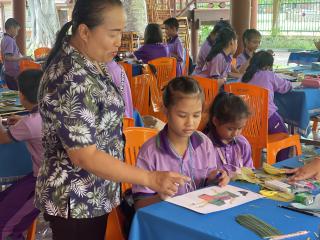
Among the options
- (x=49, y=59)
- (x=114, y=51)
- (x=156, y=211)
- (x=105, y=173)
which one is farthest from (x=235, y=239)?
(x=49, y=59)

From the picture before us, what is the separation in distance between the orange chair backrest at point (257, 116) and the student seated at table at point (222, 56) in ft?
5.08

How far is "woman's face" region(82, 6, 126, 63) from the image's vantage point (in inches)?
67.7

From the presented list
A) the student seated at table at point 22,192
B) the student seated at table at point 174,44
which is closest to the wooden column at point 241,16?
the student seated at table at point 174,44

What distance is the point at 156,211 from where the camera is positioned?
1831 millimetres

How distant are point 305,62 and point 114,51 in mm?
7271

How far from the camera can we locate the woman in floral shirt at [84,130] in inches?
65.2

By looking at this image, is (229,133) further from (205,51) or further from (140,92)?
(205,51)

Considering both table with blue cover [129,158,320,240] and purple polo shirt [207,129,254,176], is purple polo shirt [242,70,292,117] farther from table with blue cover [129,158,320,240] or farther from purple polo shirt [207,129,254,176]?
table with blue cover [129,158,320,240]

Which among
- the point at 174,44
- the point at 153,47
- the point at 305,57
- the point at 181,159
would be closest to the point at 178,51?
the point at 174,44

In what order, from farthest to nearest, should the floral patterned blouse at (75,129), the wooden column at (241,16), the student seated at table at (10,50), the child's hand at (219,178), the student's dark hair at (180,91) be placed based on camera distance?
1. the wooden column at (241,16)
2. the student seated at table at (10,50)
3. the student's dark hair at (180,91)
4. the child's hand at (219,178)
5. the floral patterned blouse at (75,129)

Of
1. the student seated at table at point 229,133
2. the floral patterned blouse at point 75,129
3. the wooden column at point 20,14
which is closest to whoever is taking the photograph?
the floral patterned blouse at point 75,129

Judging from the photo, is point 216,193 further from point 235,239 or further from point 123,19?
point 123,19

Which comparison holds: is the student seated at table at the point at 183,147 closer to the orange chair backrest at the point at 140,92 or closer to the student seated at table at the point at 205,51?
the orange chair backrest at the point at 140,92

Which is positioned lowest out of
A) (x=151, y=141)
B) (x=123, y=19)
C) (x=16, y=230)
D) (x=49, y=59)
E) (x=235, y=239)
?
(x=16, y=230)
